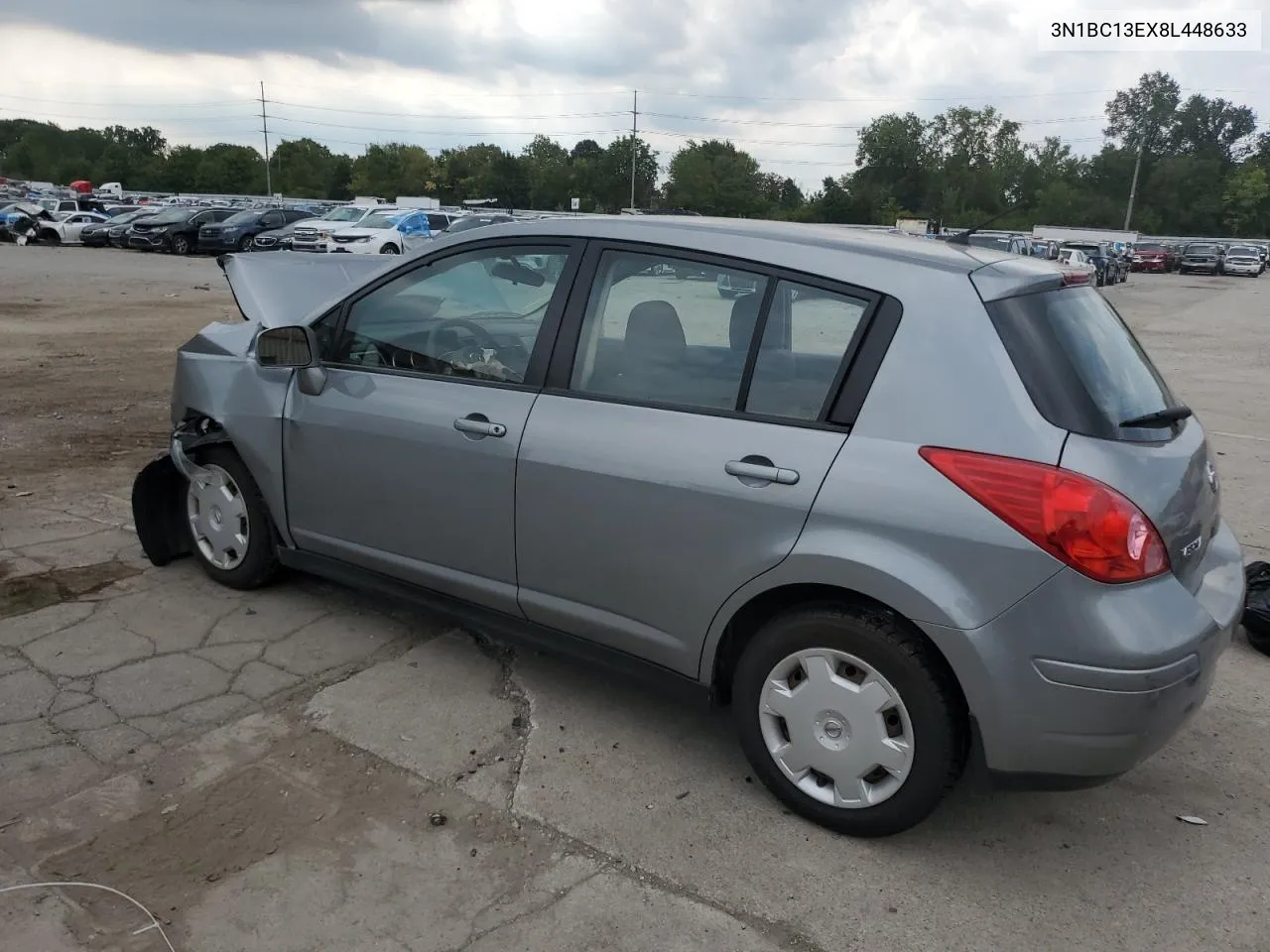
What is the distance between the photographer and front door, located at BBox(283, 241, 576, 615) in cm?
342

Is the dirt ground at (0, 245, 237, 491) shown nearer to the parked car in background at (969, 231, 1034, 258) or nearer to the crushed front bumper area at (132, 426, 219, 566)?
the crushed front bumper area at (132, 426, 219, 566)

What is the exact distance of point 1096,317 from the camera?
120 inches

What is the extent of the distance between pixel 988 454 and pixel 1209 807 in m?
1.57

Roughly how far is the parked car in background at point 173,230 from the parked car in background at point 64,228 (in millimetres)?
4451

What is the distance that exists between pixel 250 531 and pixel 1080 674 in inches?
135

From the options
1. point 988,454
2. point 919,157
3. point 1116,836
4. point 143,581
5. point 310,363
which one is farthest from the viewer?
point 919,157

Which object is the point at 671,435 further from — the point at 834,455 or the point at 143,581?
the point at 143,581

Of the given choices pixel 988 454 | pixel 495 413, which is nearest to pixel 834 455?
pixel 988 454

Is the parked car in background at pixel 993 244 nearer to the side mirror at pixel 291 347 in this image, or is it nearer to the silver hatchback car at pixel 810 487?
the silver hatchback car at pixel 810 487

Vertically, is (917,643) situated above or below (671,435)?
below

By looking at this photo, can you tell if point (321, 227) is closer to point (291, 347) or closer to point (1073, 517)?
point (291, 347)

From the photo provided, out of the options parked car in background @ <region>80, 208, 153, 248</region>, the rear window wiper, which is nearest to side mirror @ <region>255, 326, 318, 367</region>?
the rear window wiper

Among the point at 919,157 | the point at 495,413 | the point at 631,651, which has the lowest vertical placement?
the point at 631,651

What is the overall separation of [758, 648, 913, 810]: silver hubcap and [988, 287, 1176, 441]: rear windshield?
0.88 metres
